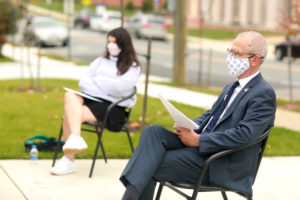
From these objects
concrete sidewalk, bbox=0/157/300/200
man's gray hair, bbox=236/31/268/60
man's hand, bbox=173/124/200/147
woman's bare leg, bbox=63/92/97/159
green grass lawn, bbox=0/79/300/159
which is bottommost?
green grass lawn, bbox=0/79/300/159

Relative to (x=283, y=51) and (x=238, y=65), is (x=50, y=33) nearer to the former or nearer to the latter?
(x=283, y=51)

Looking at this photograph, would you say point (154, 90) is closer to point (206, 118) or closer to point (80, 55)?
point (206, 118)

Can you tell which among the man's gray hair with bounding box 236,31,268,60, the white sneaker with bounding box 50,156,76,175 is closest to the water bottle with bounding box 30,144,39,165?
the white sneaker with bounding box 50,156,76,175

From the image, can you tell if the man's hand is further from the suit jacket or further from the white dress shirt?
the white dress shirt

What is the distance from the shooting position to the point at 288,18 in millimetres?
12531

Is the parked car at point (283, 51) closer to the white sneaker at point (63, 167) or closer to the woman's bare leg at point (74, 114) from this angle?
the woman's bare leg at point (74, 114)

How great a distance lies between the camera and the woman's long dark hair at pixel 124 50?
6414 millimetres

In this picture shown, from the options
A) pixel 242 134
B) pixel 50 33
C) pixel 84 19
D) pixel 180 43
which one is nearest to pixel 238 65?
pixel 242 134

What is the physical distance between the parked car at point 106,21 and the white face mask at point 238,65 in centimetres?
3498

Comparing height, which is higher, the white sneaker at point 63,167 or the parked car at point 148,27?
the white sneaker at point 63,167

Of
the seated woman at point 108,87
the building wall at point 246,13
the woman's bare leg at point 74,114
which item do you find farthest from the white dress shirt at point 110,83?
the building wall at point 246,13

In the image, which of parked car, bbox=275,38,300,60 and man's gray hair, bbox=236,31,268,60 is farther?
parked car, bbox=275,38,300,60

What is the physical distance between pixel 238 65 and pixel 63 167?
8.06ft

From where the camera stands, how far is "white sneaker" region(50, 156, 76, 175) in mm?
6055
